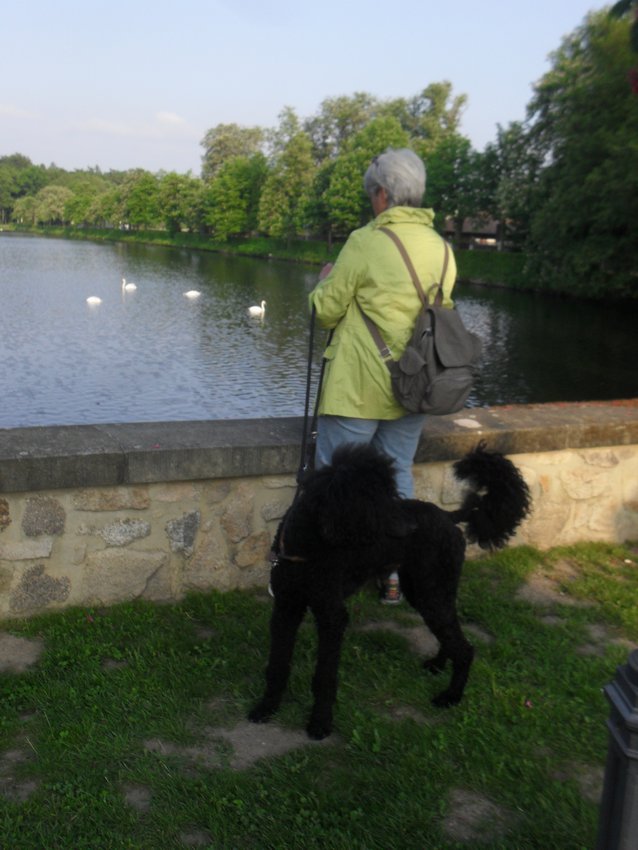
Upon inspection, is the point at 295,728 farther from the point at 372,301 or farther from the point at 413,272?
the point at 413,272

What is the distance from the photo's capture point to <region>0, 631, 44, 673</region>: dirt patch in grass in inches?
125

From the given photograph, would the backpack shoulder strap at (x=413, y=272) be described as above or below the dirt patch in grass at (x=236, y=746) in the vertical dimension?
above

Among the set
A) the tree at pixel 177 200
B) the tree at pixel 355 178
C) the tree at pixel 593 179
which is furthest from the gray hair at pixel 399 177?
the tree at pixel 177 200

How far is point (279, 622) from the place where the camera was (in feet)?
9.58

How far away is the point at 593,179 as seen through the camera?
27594 millimetres

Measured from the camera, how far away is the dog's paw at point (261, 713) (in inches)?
115

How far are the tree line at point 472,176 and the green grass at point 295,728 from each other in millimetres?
3010

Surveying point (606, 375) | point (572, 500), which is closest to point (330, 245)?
point (606, 375)

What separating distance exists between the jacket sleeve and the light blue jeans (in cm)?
48

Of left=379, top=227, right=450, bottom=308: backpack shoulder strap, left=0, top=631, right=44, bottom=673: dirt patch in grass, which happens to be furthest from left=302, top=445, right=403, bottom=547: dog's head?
left=0, top=631, right=44, bottom=673: dirt patch in grass

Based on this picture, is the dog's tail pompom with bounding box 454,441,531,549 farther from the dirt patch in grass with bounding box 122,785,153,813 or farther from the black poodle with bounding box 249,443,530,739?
the dirt patch in grass with bounding box 122,785,153,813

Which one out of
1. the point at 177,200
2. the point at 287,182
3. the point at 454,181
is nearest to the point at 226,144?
the point at 177,200

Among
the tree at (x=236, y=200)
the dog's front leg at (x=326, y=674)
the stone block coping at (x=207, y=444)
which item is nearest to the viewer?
the dog's front leg at (x=326, y=674)

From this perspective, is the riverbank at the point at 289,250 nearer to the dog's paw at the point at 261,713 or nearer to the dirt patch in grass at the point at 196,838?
the dog's paw at the point at 261,713
